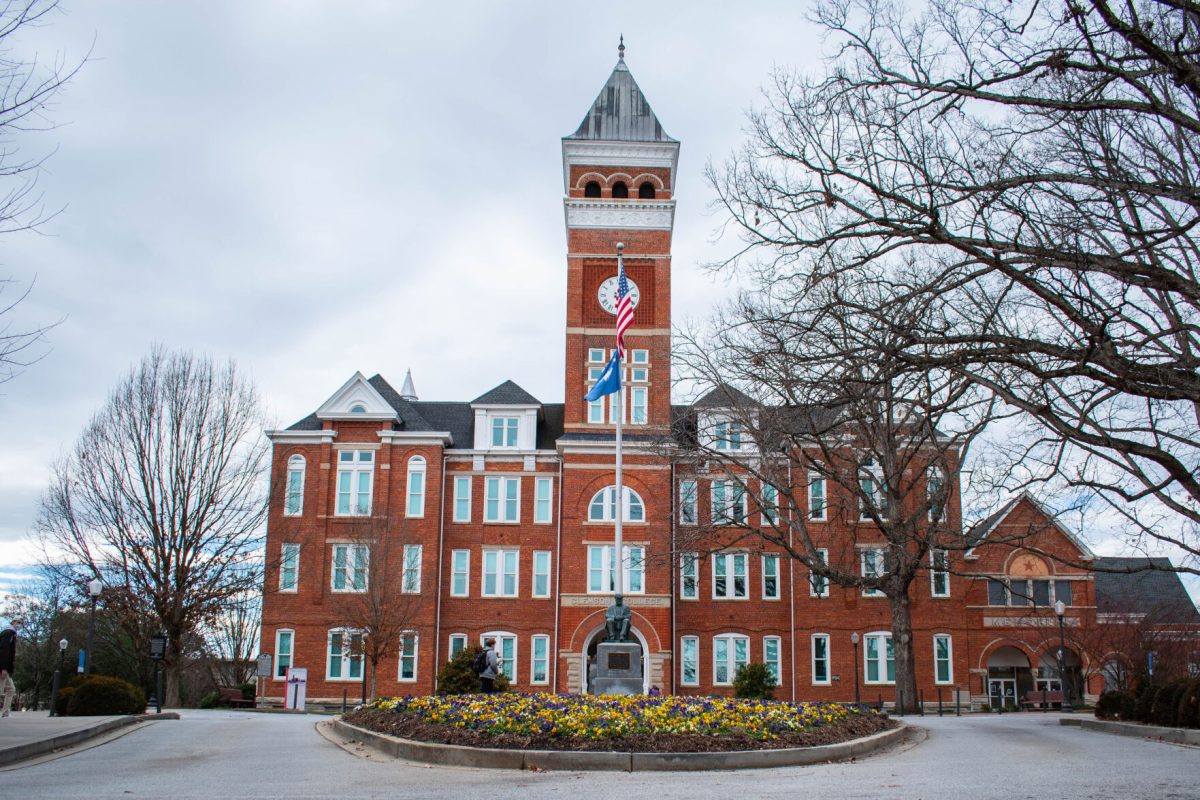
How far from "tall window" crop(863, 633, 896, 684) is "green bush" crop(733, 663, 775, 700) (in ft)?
25.7

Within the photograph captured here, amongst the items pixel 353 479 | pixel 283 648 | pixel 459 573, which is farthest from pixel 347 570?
pixel 459 573

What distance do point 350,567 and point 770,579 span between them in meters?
18.3

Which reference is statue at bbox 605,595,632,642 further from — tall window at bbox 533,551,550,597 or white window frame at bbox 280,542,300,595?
white window frame at bbox 280,542,300,595

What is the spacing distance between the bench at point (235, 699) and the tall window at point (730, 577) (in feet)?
67.7

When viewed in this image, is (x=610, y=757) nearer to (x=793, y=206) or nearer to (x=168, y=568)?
(x=793, y=206)

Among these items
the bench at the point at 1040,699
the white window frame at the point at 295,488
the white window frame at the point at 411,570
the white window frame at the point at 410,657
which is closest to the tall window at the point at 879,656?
the bench at the point at 1040,699

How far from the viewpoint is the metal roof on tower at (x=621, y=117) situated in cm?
4997

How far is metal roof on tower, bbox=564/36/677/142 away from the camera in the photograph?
49969 millimetres

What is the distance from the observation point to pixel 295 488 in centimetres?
4762

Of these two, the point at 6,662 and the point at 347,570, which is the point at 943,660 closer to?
Answer: the point at 347,570

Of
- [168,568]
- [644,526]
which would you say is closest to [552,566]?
[644,526]

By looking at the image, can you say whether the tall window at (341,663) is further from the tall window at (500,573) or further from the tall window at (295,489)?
the tall window at (500,573)

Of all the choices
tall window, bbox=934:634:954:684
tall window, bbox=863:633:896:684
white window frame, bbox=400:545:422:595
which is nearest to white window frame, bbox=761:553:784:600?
tall window, bbox=863:633:896:684

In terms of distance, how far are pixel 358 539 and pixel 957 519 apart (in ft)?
78.3
